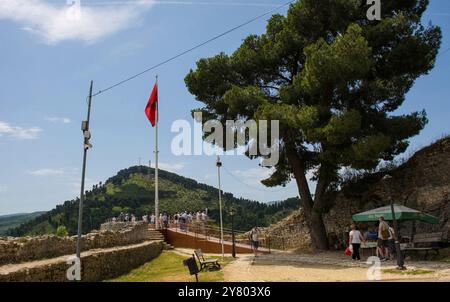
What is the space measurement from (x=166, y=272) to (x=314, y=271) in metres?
6.64

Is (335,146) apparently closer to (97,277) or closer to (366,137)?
(366,137)

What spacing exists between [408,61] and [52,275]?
1733 cm

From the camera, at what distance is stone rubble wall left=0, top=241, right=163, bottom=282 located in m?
11.8

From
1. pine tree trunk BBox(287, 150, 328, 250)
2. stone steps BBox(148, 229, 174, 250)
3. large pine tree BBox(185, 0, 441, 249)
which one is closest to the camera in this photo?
large pine tree BBox(185, 0, 441, 249)

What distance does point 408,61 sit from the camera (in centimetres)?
1977

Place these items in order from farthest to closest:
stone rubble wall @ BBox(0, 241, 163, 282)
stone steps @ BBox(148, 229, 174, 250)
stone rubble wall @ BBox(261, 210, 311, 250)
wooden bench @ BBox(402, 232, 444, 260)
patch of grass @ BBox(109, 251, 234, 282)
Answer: stone steps @ BBox(148, 229, 174, 250) → stone rubble wall @ BBox(261, 210, 311, 250) → wooden bench @ BBox(402, 232, 444, 260) → patch of grass @ BBox(109, 251, 234, 282) → stone rubble wall @ BBox(0, 241, 163, 282)

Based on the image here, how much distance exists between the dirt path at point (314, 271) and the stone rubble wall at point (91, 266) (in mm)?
5072

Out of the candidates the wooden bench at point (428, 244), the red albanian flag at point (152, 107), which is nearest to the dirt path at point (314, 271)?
the wooden bench at point (428, 244)

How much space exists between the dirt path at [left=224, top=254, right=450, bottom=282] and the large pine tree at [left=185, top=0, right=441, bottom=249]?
4740 millimetres

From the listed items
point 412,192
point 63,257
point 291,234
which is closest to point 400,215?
point 412,192

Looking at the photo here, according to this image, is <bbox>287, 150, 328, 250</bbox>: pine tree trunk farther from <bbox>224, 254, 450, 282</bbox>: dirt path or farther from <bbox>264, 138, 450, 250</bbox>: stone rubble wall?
<bbox>224, 254, 450, 282</bbox>: dirt path

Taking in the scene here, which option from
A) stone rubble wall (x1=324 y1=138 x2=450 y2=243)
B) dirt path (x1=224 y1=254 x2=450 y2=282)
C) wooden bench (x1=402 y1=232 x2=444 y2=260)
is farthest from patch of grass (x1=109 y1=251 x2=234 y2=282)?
wooden bench (x1=402 y1=232 x2=444 y2=260)

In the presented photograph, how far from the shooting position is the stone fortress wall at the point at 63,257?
494 inches
